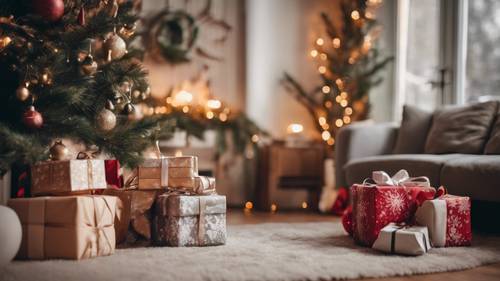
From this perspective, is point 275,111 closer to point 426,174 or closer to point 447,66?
point 447,66

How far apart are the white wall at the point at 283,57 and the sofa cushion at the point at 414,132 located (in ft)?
3.74

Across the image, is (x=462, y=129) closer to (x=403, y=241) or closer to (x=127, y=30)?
(x=403, y=241)

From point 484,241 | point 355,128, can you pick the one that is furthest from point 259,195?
point 484,241

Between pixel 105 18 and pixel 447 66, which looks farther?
pixel 447 66

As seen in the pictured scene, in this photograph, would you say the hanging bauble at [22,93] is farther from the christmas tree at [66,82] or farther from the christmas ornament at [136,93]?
the christmas ornament at [136,93]

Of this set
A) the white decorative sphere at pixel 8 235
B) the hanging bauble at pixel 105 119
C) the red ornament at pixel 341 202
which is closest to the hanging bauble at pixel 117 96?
the hanging bauble at pixel 105 119

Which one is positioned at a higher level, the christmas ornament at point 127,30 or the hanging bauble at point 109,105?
the christmas ornament at point 127,30

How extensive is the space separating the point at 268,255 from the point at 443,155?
1.65 meters

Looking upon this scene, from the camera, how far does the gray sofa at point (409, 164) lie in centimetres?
286

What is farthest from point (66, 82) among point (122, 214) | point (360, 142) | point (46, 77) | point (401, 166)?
point (360, 142)

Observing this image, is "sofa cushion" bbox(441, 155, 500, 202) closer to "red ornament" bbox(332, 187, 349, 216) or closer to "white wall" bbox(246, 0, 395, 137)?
"red ornament" bbox(332, 187, 349, 216)

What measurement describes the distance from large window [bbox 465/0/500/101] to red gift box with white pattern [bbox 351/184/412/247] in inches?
76.5

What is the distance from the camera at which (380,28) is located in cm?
502

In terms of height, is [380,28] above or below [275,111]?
above
